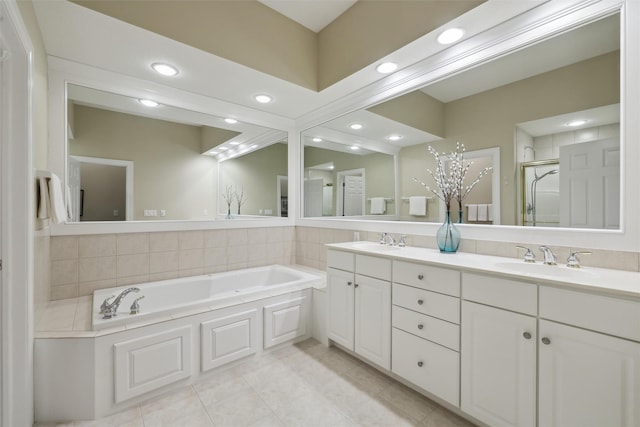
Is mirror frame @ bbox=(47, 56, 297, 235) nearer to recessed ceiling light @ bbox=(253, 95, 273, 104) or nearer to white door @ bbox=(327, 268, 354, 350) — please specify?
recessed ceiling light @ bbox=(253, 95, 273, 104)

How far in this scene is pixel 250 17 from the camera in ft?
7.30

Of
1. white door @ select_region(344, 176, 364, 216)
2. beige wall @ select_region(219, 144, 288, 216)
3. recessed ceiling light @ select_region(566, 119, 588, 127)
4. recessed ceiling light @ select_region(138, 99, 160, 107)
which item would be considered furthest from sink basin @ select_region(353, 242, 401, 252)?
recessed ceiling light @ select_region(138, 99, 160, 107)

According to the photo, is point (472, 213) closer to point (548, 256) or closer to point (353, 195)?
point (548, 256)

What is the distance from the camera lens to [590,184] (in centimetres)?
159

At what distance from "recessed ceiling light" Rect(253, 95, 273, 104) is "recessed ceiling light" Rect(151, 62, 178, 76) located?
76 cm

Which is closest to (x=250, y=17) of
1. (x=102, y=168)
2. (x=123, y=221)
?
(x=102, y=168)

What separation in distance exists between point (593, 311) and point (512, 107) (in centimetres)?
131

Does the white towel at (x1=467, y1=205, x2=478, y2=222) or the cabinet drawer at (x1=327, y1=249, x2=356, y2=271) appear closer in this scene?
the white towel at (x1=467, y1=205, x2=478, y2=222)

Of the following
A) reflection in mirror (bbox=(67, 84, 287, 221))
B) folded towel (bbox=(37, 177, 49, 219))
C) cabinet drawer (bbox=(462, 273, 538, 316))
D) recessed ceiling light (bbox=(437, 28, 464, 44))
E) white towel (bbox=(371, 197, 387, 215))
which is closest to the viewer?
cabinet drawer (bbox=(462, 273, 538, 316))

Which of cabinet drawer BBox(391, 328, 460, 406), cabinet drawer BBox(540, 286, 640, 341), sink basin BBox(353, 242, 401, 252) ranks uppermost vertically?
sink basin BBox(353, 242, 401, 252)

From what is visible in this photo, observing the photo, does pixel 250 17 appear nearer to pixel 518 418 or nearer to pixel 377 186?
pixel 377 186

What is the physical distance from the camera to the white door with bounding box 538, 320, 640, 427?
1.10 metres

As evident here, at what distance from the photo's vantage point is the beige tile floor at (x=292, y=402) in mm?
1700

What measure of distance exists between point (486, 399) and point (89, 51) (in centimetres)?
334
